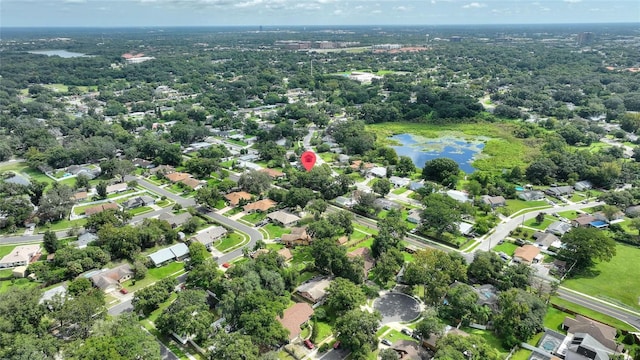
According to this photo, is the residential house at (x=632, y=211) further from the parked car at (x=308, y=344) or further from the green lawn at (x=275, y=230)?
the parked car at (x=308, y=344)

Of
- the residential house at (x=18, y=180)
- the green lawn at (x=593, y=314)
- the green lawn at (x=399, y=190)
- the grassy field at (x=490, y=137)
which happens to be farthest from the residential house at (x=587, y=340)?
the residential house at (x=18, y=180)

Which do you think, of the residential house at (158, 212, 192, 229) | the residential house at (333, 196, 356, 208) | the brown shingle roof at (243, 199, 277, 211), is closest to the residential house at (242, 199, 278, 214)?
the brown shingle roof at (243, 199, 277, 211)

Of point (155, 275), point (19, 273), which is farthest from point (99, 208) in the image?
point (155, 275)

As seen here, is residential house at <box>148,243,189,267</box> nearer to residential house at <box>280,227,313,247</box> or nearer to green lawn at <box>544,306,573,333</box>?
residential house at <box>280,227,313,247</box>

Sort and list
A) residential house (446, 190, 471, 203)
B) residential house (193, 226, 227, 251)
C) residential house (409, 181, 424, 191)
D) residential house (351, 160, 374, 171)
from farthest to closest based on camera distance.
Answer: residential house (351, 160, 374, 171) → residential house (409, 181, 424, 191) → residential house (446, 190, 471, 203) → residential house (193, 226, 227, 251)

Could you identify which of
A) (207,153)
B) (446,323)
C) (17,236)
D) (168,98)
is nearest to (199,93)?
(168,98)
